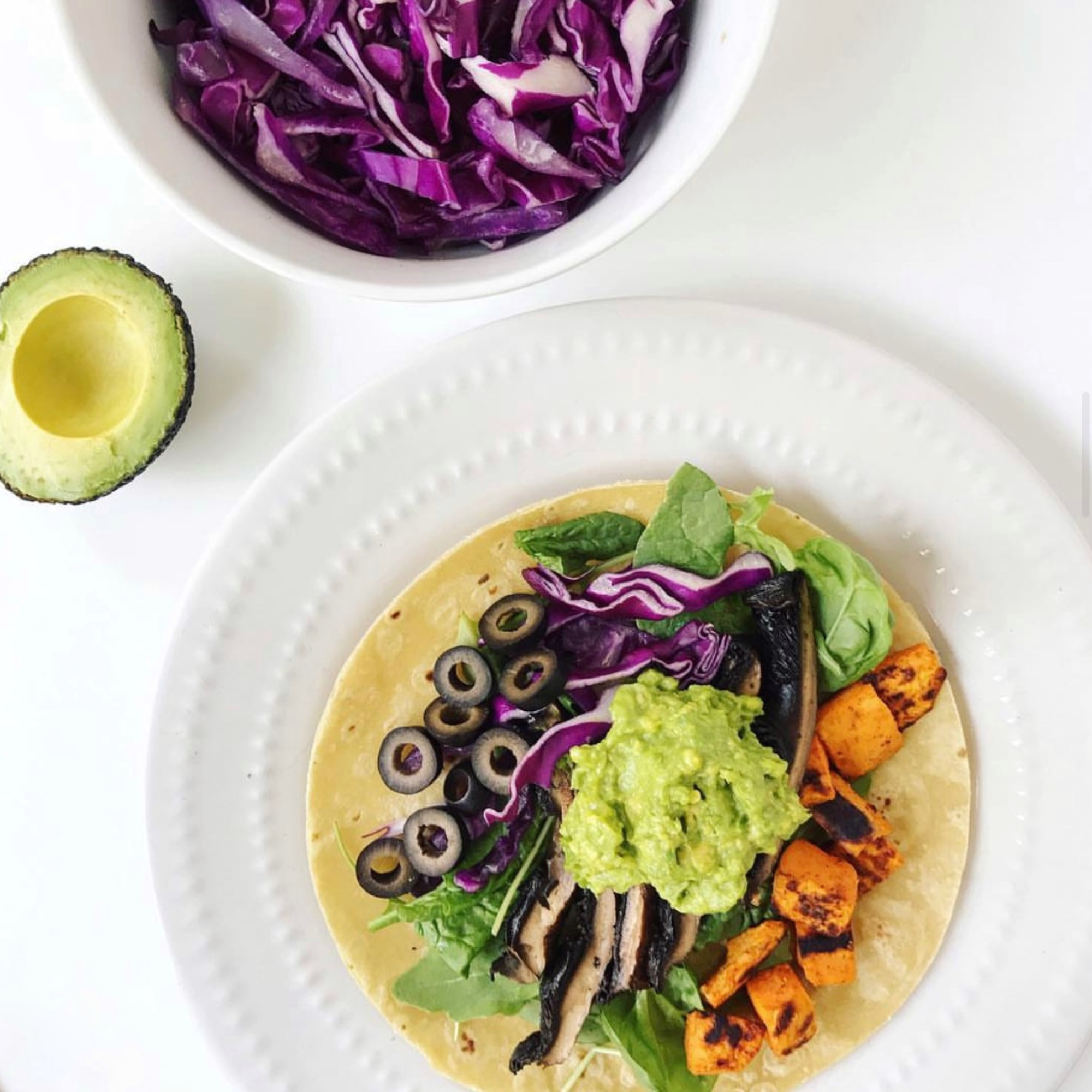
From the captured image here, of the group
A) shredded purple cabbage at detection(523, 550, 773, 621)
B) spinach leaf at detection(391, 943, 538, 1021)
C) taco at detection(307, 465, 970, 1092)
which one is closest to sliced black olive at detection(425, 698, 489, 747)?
taco at detection(307, 465, 970, 1092)

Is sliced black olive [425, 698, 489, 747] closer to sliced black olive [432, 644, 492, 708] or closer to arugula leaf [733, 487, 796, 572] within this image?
sliced black olive [432, 644, 492, 708]

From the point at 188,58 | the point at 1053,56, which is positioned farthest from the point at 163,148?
the point at 1053,56

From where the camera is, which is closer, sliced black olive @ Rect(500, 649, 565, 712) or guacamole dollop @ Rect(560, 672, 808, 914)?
guacamole dollop @ Rect(560, 672, 808, 914)

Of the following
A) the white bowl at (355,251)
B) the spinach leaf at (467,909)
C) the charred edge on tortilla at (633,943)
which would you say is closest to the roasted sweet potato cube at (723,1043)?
the charred edge on tortilla at (633,943)

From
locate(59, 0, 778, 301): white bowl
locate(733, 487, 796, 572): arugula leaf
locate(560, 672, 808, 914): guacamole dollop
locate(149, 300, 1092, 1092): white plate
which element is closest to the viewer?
locate(59, 0, 778, 301): white bowl

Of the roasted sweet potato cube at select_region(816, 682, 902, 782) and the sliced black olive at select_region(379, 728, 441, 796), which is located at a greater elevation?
the roasted sweet potato cube at select_region(816, 682, 902, 782)

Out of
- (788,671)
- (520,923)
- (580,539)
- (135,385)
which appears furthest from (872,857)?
(135,385)

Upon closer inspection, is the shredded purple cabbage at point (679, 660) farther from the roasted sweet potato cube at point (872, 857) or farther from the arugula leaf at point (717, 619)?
the roasted sweet potato cube at point (872, 857)
